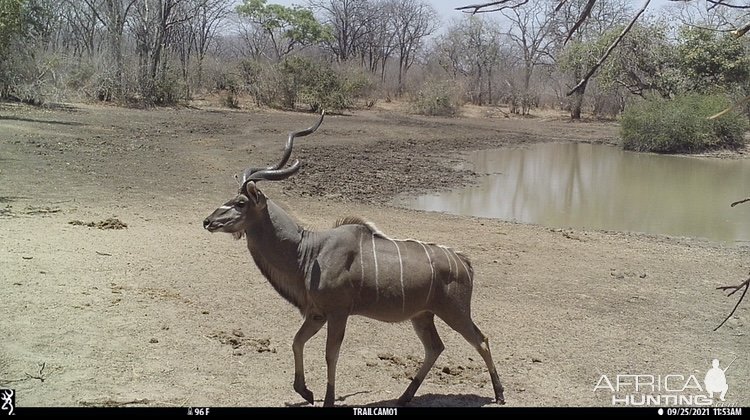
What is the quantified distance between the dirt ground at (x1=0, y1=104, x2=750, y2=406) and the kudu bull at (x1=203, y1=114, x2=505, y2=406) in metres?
0.49

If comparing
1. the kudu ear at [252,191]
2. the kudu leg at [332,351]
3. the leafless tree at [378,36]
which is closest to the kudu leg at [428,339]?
the kudu leg at [332,351]

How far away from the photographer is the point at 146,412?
4.04m

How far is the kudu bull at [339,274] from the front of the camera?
4.38 metres

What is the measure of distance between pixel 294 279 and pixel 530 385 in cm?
179

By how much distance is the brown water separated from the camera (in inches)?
510

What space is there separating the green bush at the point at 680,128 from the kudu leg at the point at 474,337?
2156 cm


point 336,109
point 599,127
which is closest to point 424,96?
point 336,109

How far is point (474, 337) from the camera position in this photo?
4637 millimetres

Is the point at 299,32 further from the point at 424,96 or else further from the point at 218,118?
the point at 218,118

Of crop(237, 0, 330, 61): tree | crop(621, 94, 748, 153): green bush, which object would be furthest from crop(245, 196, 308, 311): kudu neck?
crop(237, 0, 330, 61): tree

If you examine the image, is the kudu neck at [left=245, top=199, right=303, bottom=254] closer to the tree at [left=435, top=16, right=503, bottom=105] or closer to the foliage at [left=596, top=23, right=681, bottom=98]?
the foliage at [left=596, top=23, right=681, bottom=98]

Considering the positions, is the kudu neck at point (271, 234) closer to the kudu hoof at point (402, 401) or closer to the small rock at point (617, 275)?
the kudu hoof at point (402, 401)

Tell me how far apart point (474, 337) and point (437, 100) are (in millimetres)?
32580

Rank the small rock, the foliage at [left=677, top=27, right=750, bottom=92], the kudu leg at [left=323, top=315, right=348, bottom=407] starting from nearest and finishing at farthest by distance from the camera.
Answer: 1. the kudu leg at [left=323, top=315, right=348, bottom=407]
2. the small rock
3. the foliage at [left=677, top=27, right=750, bottom=92]
